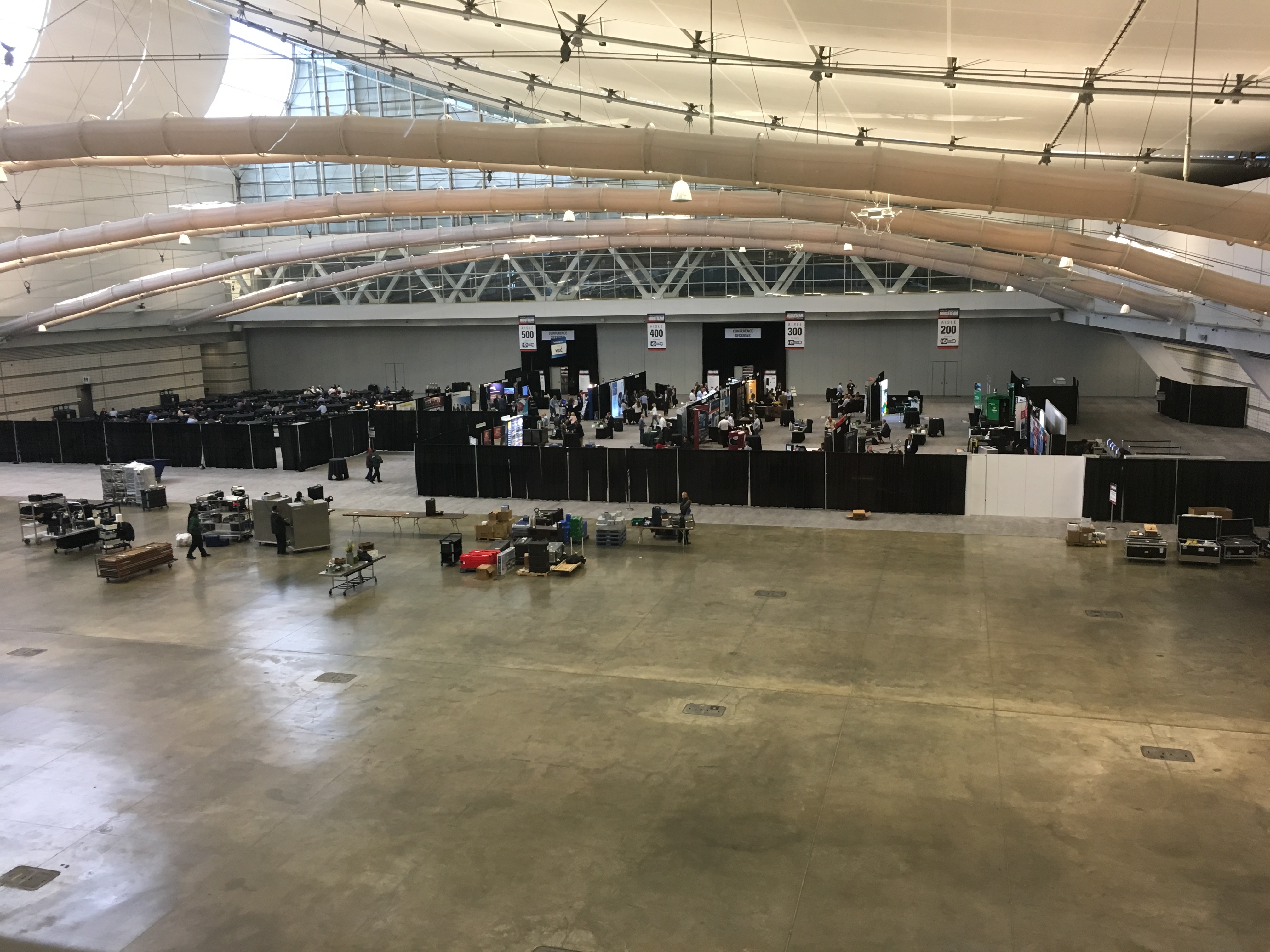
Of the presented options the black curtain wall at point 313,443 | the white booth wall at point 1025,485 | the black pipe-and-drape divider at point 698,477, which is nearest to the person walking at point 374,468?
the black pipe-and-drape divider at point 698,477

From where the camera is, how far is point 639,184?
3409cm

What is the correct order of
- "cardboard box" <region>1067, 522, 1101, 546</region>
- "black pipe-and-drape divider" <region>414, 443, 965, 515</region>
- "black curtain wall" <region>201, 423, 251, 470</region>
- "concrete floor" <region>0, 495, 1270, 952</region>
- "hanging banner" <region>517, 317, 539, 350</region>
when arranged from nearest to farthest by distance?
1. "concrete floor" <region>0, 495, 1270, 952</region>
2. "cardboard box" <region>1067, 522, 1101, 546</region>
3. "black pipe-and-drape divider" <region>414, 443, 965, 515</region>
4. "black curtain wall" <region>201, 423, 251, 470</region>
5. "hanging banner" <region>517, 317, 539, 350</region>

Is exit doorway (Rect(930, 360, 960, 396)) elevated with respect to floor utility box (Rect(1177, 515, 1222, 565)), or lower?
elevated

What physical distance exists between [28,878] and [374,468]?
65.5 feet

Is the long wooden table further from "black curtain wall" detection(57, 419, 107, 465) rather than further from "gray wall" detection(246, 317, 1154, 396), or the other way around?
"gray wall" detection(246, 317, 1154, 396)

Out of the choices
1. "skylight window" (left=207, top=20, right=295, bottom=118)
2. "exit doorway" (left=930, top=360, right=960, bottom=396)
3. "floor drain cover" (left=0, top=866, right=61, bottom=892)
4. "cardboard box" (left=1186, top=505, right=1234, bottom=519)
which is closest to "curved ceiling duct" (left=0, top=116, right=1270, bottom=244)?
"cardboard box" (left=1186, top=505, right=1234, bottom=519)

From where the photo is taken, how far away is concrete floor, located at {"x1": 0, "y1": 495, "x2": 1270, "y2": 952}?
7.95 m

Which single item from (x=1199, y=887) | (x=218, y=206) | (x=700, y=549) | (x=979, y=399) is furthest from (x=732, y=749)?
(x=979, y=399)

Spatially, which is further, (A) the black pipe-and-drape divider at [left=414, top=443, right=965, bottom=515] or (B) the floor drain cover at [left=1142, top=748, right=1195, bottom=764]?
(A) the black pipe-and-drape divider at [left=414, top=443, right=965, bottom=515]

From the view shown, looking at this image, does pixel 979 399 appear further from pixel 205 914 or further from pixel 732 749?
pixel 205 914

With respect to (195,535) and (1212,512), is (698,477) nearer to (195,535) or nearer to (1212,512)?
(1212,512)

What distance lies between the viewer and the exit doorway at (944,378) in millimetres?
47000

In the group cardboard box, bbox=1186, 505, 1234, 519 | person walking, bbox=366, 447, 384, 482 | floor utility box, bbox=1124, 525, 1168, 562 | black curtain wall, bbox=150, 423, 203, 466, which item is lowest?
floor utility box, bbox=1124, 525, 1168, 562

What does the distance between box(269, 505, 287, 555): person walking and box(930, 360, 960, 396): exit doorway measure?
34972mm
